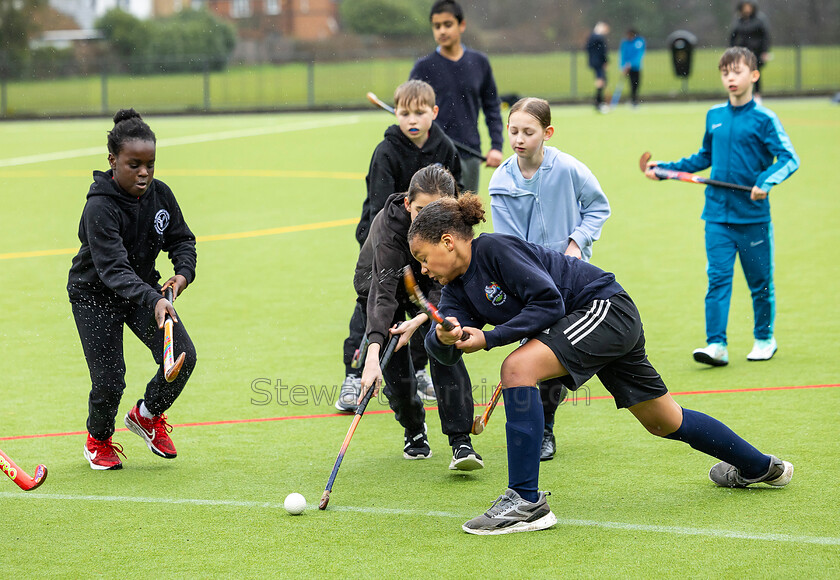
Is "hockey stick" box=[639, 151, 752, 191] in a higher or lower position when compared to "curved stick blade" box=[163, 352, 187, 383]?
higher

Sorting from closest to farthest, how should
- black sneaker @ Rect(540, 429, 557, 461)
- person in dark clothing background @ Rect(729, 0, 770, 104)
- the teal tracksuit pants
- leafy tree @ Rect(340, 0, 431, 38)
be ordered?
black sneaker @ Rect(540, 429, 557, 461), the teal tracksuit pants, person in dark clothing background @ Rect(729, 0, 770, 104), leafy tree @ Rect(340, 0, 431, 38)

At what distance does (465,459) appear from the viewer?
4.65 meters

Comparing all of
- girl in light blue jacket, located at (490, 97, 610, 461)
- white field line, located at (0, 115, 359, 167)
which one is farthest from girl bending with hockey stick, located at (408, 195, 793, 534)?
white field line, located at (0, 115, 359, 167)

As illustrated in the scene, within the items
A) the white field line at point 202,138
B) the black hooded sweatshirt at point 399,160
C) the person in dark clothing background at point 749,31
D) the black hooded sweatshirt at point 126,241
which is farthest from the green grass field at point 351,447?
the person in dark clothing background at point 749,31

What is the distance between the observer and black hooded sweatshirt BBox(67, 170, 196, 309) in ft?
15.1

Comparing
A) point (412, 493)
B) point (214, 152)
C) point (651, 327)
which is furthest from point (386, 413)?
point (214, 152)

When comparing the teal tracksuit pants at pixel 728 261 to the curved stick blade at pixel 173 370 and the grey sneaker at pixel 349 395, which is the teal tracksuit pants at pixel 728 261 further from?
the curved stick blade at pixel 173 370

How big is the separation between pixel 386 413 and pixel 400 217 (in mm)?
1625

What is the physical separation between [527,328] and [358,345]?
88.4 inches

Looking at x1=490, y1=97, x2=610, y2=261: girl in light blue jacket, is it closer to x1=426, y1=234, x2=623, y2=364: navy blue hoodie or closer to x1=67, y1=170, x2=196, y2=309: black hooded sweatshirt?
x1=426, y1=234, x2=623, y2=364: navy blue hoodie

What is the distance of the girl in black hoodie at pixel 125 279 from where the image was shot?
4.64 m

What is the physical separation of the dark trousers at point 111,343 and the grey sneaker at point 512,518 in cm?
160

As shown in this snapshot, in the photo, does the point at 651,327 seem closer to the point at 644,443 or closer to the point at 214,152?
the point at 644,443

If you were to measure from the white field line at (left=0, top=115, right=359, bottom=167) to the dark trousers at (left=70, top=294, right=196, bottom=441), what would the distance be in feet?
46.9
